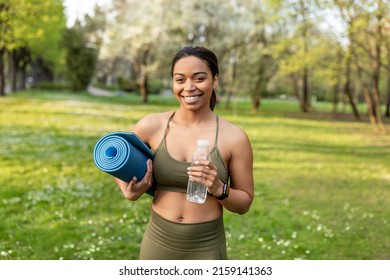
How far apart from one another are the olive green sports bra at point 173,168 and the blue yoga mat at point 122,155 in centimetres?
7

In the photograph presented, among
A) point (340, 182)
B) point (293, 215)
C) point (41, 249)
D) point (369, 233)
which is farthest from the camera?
point (340, 182)

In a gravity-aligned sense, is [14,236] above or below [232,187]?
below

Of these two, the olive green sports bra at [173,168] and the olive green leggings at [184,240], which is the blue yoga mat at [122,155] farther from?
the olive green leggings at [184,240]

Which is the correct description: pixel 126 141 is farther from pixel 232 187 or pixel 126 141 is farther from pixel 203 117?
pixel 232 187

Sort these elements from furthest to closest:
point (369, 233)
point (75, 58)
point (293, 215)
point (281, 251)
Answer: point (75, 58) < point (293, 215) < point (369, 233) < point (281, 251)

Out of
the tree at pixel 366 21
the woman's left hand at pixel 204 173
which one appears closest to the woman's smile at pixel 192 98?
the woman's left hand at pixel 204 173

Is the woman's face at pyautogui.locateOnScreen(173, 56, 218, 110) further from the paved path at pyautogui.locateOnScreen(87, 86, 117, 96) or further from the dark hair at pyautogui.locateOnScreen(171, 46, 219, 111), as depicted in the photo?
the paved path at pyautogui.locateOnScreen(87, 86, 117, 96)

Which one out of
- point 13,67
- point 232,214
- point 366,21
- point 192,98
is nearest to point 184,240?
point 192,98

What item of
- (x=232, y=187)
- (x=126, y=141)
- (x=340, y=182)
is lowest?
(x=340, y=182)

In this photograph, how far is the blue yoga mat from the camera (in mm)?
2086

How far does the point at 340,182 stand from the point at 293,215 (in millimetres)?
3304

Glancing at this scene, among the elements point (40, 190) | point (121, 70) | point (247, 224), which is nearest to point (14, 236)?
point (40, 190)

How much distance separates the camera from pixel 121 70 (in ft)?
163

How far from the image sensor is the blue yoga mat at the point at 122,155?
209cm
